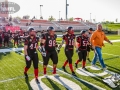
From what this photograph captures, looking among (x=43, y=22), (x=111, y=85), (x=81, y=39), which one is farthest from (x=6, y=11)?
(x=111, y=85)

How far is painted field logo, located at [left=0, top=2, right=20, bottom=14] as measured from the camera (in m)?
34.0

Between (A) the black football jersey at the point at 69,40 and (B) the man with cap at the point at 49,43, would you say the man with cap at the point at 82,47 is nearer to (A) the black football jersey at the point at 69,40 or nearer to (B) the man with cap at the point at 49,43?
(A) the black football jersey at the point at 69,40

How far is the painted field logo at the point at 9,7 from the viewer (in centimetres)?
3402

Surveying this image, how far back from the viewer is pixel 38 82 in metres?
5.84

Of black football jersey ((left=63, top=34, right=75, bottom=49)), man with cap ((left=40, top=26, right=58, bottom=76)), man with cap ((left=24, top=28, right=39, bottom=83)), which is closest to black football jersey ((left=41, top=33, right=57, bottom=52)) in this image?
man with cap ((left=40, top=26, right=58, bottom=76))

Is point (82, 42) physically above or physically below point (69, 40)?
below

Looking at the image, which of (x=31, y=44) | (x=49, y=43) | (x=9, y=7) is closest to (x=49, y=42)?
(x=49, y=43)

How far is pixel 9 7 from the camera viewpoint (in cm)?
3616

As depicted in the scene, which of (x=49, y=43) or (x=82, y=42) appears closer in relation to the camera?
(x=49, y=43)

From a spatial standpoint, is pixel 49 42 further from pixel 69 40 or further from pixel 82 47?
pixel 82 47

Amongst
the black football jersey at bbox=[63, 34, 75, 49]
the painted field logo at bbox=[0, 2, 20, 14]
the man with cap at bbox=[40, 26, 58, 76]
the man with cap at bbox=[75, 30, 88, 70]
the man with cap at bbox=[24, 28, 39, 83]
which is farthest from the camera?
the painted field logo at bbox=[0, 2, 20, 14]

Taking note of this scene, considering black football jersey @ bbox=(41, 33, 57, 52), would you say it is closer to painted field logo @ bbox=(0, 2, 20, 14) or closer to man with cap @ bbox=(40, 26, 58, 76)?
man with cap @ bbox=(40, 26, 58, 76)

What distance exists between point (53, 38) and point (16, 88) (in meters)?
2.07

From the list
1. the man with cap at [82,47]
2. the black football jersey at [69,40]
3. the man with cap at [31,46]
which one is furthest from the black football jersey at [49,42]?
the man with cap at [82,47]
